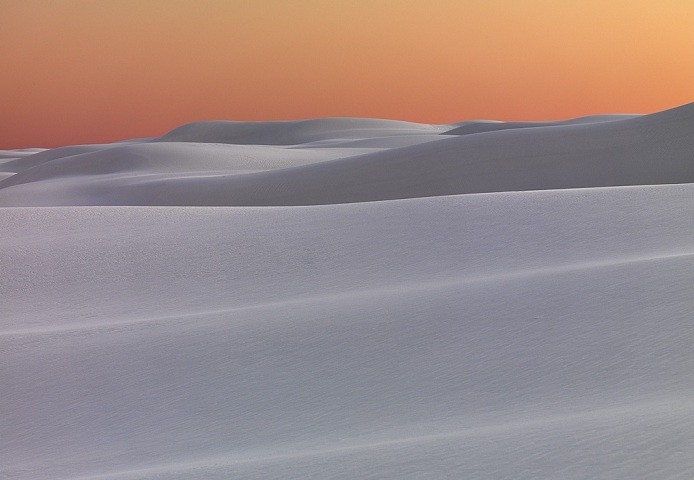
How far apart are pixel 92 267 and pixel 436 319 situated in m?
3.58

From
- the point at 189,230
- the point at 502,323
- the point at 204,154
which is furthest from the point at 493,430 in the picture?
the point at 204,154

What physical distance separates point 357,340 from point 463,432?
151cm

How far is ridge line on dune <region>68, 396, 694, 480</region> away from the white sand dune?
0.06ft

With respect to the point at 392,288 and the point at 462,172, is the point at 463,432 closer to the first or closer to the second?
the point at 392,288

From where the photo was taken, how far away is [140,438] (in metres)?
4.07

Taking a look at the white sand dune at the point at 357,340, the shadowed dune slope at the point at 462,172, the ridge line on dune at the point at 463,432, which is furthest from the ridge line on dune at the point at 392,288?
the shadowed dune slope at the point at 462,172

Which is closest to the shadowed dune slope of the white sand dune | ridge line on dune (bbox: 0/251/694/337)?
the white sand dune

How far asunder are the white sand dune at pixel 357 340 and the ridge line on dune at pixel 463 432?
17mm

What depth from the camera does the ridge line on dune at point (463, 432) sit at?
3316 mm

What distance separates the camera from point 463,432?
11.2 feet

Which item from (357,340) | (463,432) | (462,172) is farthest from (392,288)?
(462,172)

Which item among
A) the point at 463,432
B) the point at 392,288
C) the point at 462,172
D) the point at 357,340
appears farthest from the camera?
the point at 462,172

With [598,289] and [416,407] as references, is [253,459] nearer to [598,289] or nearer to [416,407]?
[416,407]

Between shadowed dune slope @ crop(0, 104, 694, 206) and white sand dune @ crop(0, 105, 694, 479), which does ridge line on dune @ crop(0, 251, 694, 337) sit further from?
shadowed dune slope @ crop(0, 104, 694, 206)
